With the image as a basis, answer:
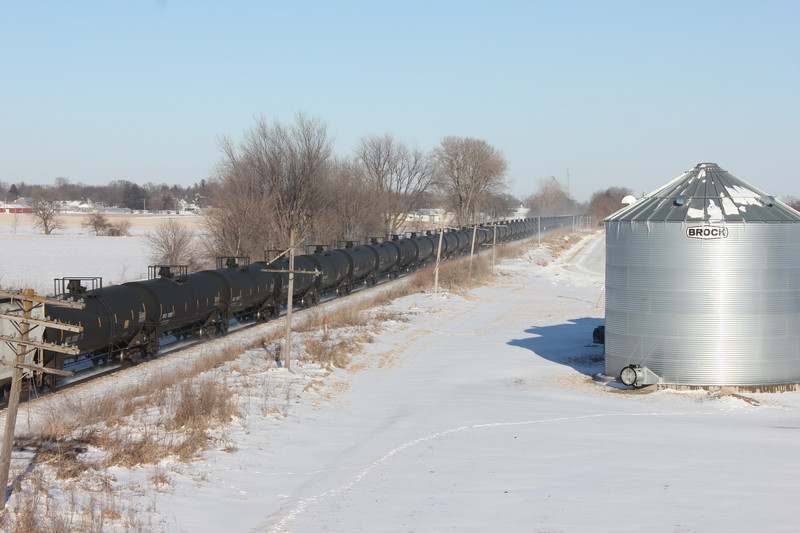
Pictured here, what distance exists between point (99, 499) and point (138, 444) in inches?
116

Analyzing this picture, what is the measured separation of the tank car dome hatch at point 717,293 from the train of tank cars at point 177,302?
37.6ft

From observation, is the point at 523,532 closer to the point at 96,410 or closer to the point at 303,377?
the point at 96,410

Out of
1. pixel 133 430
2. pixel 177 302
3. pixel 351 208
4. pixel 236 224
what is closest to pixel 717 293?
pixel 133 430

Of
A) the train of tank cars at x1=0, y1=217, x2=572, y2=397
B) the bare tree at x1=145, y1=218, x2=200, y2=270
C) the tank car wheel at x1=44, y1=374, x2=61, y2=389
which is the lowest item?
the tank car wheel at x1=44, y1=374, x2=61, y2=389

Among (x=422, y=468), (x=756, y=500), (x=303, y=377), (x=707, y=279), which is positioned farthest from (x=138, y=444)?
(x=707, y=279)

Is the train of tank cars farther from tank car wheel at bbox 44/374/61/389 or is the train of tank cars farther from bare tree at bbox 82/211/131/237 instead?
bare tree at bbox 82/211/131/237

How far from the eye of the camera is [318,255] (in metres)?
45.4

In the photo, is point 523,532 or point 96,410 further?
point 96,410

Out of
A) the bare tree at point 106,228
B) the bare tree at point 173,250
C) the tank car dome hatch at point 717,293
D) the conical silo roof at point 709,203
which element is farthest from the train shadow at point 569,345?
the bare tree at point 106,228

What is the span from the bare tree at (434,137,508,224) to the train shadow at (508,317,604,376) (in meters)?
103

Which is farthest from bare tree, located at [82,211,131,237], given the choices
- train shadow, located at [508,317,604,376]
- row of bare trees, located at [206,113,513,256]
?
train shadow, located at [508,317,604,376]

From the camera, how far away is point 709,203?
25.9 meters

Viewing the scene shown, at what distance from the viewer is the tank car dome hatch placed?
24938mm

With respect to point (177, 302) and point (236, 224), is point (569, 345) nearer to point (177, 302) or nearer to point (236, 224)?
point (177, 302)
